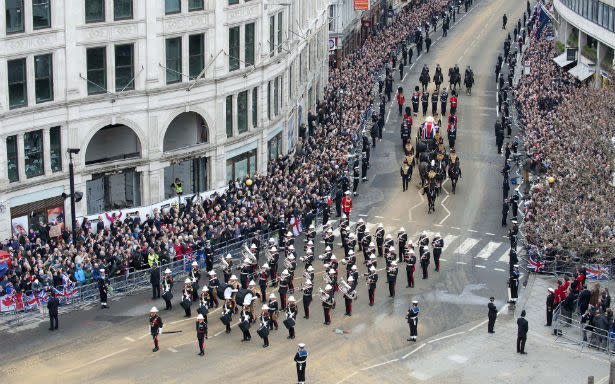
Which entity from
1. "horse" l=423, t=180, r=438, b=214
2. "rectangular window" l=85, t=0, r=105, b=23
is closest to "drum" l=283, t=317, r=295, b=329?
"horse" l=423, t=180, r=438, b=214

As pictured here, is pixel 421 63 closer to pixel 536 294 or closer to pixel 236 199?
pixel 236 199

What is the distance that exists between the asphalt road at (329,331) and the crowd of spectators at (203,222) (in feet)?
6.11

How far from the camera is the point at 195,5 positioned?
212ft

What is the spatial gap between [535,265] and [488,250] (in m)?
4.00

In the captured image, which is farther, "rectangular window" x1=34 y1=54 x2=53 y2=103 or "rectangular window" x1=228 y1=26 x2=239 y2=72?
"rectangular window" x1=228 y1=26 x2=239 y2=72

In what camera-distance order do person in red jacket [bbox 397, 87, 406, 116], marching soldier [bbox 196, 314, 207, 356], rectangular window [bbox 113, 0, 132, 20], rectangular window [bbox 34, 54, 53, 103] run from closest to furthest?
marching soldier [bbox 196, 314, 207, 356] < rectangular window [bbox 34, 54, 53, 103] < rectangular window [bbox 113, 0, 132, 20] < person in red jacket [bbox 397, 87, 406, 116]

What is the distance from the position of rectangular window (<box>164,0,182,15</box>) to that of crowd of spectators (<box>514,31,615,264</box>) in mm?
19339

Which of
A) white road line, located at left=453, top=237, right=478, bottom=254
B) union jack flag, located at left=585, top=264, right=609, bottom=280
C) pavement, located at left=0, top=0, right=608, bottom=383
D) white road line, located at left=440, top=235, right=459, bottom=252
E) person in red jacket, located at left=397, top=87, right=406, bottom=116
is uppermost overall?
person in red jacket, located at left=397, top=87, right=406, bottom=116

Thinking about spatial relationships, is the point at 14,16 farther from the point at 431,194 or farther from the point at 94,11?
the point at 431,194

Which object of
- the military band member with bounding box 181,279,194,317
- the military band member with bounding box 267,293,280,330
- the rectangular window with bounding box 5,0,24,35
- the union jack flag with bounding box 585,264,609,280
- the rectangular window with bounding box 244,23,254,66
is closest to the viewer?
the military band member with bounding box 267,293,280,330

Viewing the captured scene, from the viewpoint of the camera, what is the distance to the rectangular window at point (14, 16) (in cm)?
5688

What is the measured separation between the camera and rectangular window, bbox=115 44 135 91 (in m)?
61.8

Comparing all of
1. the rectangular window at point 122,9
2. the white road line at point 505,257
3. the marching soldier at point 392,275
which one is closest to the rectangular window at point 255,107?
the rectangular window at point 122,9

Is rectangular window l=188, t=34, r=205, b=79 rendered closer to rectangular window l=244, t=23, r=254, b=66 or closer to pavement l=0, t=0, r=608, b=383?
rectangular window l=244, t=23, r=254, b=66
